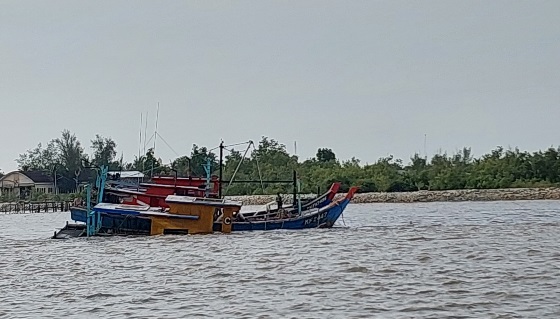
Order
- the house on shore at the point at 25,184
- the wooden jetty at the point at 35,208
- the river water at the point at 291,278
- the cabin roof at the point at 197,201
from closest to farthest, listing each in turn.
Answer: the river water at the point at 291,278 → the cabin roof at the point at 197,201 → the wooden jetty at the point at 35,208 → the house on shore at the point at 25,184

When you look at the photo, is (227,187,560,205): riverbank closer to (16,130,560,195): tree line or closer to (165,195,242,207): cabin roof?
(16,130,560,195): tree line

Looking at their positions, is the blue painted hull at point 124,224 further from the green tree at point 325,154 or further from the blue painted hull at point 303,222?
the green tree at point 325,154

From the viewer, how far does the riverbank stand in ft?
271

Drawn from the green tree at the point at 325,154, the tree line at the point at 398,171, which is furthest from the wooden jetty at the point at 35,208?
the green tree at the point at 325,154

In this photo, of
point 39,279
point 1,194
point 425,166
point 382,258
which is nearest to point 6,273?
point 39,279

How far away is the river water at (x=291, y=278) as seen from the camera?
44.9 ft

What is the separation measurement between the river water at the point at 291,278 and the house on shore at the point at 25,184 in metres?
85.7

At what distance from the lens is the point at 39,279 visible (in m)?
19.2

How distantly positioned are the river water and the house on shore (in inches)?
3373

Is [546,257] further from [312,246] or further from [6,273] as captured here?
[6,273]

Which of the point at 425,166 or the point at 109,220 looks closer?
the point at 109,220

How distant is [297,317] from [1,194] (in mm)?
103231

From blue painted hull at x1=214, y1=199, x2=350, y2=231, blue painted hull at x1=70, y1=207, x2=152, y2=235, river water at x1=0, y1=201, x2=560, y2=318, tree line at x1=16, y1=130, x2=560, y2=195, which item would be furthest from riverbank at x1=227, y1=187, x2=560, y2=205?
river water at x1=0, y1=201, x2=560, y2=318

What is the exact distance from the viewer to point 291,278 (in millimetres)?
17594
